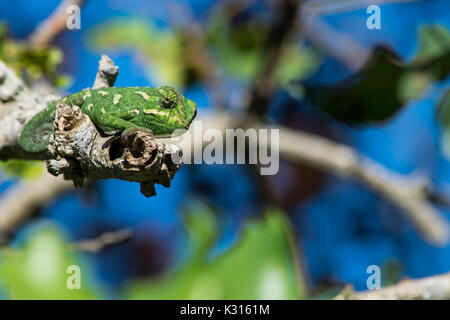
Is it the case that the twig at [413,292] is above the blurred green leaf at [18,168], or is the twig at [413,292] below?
below

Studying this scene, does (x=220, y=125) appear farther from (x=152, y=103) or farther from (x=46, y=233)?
(x=152, y=103)

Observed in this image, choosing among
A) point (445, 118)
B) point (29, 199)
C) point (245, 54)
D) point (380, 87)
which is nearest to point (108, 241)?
point (380, 87)

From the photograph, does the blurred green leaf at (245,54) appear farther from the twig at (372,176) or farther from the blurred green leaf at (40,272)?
the blurred green leaf at (40,272)

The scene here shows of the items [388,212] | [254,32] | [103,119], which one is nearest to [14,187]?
[254,32]

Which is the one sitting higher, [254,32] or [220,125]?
[254,32]

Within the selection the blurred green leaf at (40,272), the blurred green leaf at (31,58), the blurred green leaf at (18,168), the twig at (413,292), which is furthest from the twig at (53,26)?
the twig at (413,292)

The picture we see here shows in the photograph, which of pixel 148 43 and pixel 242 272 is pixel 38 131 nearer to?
pixel 242 272

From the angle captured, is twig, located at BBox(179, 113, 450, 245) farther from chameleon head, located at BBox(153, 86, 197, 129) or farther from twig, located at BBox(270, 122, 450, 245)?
chameleon head, located at BBox(153, 86, 197, 129)
